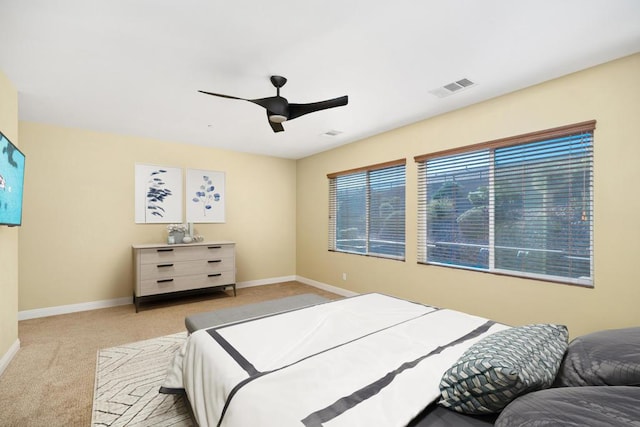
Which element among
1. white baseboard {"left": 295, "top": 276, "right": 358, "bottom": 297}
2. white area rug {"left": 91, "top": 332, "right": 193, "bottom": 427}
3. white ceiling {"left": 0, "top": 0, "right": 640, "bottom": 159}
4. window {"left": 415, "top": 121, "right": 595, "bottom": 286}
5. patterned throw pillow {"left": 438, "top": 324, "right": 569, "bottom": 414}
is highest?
white ceiling {"left": 0, "top": 0, "right": 640, "bottom": 159}

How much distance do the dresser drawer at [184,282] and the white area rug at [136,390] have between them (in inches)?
47.7

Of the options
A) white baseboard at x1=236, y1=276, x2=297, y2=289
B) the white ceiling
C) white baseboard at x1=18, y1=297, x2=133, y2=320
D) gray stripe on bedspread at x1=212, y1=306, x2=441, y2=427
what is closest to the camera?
gray stripe on bedspread at x1=212, y1=306, x2=441, y2=427

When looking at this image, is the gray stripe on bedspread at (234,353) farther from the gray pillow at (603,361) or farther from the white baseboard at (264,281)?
the white baseboard at (264,281)

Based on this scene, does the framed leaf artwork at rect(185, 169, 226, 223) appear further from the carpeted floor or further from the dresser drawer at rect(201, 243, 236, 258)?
the carpeted floor

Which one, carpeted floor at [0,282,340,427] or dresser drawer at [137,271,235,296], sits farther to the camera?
dresser drawer at [137,271,235,296]

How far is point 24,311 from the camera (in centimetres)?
376

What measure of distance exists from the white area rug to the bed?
1.21 feet

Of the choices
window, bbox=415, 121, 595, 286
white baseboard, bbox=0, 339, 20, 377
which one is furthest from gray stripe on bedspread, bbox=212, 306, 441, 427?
white baseboard, bbox=0, 339, 20, 377

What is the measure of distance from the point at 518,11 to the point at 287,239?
499cm

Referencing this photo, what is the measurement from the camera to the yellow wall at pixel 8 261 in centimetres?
251

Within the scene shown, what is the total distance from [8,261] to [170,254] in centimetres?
175

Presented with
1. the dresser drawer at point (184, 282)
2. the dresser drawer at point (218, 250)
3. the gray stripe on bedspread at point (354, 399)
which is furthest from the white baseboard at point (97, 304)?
the gray stripe on bedspread at point (354, 399)

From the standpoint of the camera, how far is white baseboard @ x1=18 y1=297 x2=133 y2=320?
149 inches

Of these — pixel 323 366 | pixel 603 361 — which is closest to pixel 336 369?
pixel 323 366
